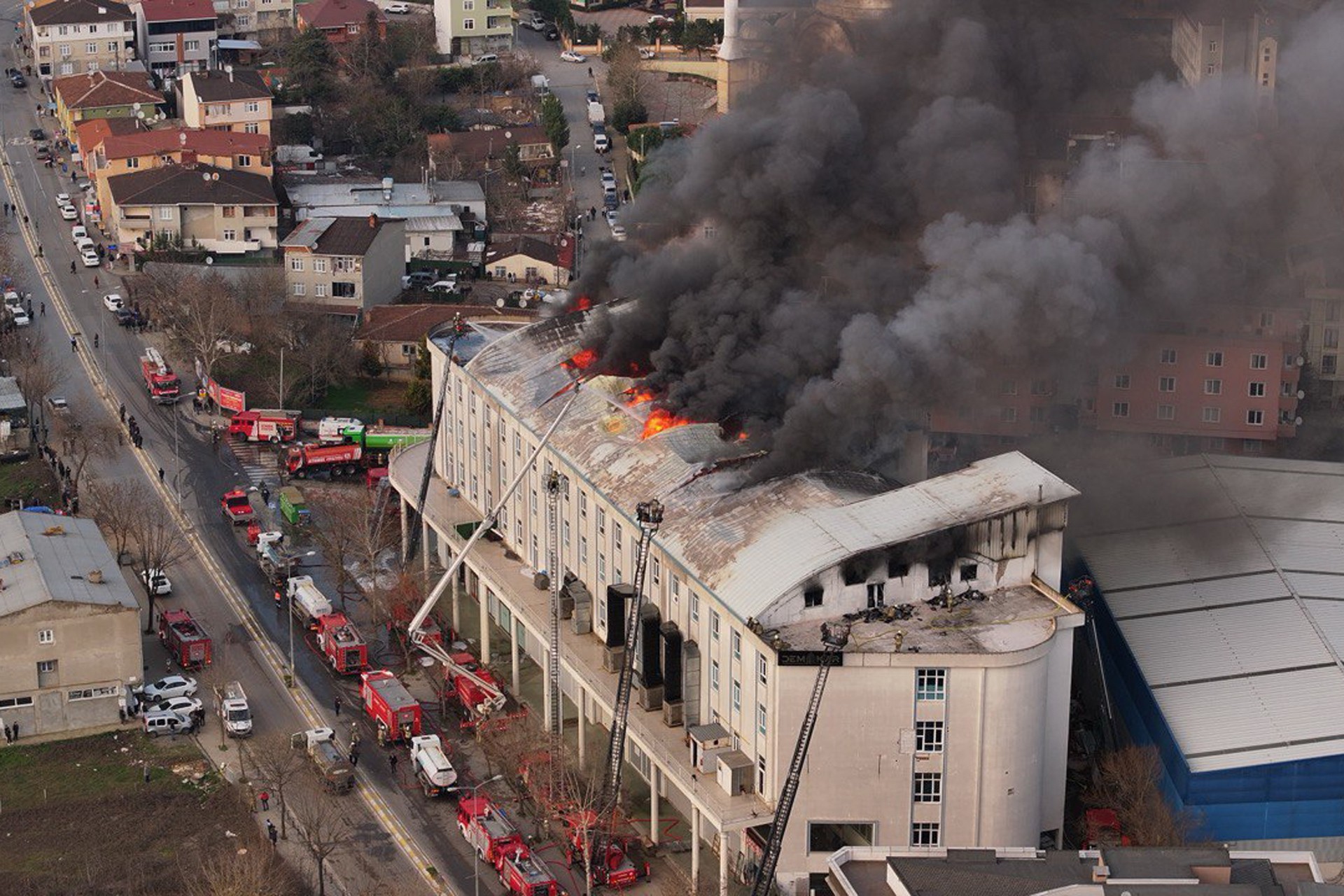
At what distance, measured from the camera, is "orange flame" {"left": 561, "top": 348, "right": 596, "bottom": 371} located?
55.7m

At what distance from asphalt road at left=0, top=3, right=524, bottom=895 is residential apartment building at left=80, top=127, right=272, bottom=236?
102 inches

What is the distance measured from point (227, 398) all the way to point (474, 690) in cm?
2203

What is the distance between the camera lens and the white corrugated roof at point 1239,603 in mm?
44875

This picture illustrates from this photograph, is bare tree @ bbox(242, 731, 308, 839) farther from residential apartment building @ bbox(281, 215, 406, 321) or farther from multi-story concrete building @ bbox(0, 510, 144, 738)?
residential apartment building @ bbox(281, 215, 406, 321)

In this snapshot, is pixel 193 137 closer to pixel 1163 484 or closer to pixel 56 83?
pixel 56 83

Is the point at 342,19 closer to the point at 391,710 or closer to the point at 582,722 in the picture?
the point at 391,710

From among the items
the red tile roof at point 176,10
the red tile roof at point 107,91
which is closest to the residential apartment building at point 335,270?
the red tile roof at point 107,91

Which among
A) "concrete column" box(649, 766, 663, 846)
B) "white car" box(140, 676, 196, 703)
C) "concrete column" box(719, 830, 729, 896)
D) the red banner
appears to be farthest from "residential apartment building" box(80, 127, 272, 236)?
"concrete column" box(719, 830, 729, 896)

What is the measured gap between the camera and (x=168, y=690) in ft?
167

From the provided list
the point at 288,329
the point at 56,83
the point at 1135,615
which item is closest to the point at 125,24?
the point at 56,83

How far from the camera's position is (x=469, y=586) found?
5747cm

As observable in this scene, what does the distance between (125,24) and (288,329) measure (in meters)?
36.5

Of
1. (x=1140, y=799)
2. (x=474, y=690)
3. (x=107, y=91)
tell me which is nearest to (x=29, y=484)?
(x=474, y=690)

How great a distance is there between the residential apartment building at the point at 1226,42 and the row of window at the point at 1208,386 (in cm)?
736
